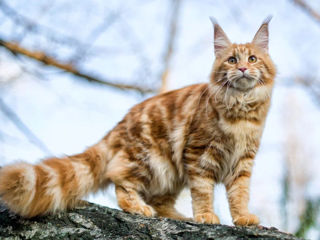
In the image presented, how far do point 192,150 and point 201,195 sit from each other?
A: 1.12ft

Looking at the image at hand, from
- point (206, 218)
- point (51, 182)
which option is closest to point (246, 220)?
point (206, 218)

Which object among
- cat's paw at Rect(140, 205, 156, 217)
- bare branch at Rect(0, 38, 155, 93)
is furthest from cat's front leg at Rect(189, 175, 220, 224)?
bare branch at Rect(0, 38, 155, 93)

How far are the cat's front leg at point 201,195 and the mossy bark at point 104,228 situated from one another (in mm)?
438

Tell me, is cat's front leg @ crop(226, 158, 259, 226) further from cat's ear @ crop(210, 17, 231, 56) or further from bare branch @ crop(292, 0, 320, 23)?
bare branch @ crop(292, 0, 320, 23)

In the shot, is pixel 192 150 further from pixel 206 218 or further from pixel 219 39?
pixel 219 39

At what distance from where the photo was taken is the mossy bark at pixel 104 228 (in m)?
2.54

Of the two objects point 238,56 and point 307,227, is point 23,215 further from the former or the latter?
point 307,227

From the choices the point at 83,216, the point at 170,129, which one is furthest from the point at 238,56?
the point at 83,216

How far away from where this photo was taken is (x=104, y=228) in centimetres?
274

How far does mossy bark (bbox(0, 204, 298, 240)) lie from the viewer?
2545 millimetres

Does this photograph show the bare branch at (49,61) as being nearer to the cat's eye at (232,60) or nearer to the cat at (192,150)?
the cat at (192,150)

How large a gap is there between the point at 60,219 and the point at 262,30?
210 cm

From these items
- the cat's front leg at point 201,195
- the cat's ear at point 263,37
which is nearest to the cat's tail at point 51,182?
the cat's front leg at point 201,195

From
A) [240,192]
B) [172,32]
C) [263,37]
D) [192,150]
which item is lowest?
[240,192]
